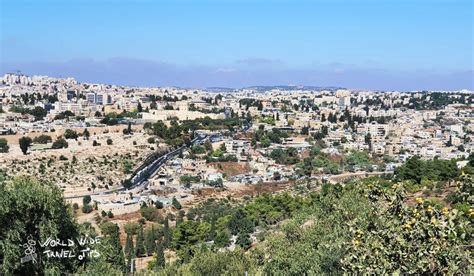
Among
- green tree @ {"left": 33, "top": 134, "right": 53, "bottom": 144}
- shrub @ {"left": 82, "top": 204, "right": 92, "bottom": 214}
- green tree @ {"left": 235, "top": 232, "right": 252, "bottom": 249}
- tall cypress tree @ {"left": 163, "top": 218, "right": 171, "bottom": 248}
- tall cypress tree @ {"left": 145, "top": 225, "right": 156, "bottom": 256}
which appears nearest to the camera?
green tree @ {"left": 235, "top": 232, "right": 252, "bottom": 249}

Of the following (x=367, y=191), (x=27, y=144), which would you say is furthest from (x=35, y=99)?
(x=367, y=191)

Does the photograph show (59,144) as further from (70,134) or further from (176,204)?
(176,204)

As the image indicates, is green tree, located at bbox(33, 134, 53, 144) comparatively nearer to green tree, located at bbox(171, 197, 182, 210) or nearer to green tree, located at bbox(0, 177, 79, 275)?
green tree, located at bbox(171, 197, 182, 210)

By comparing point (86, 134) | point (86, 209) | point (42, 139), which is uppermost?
point (86, 134)

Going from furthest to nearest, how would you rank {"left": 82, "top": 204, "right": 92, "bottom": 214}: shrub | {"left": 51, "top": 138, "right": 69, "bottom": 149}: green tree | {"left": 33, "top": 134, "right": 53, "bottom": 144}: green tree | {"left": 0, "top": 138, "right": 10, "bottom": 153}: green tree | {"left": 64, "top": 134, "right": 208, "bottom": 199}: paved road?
{"left": 33, "top": 134, "right": 53, "bottom": 144}: green tree
{"left": 51, "top": 138, "right": 69, "bottom": 149}: green tree
{"left": 0, "top": 138, "right": 10, "bottom": 153}: green tree
{"left": 64, "top": 134, "right": 208, "bottom": 199}: paved road
{"left": 82, "top": 204, "right": 92, "bottom": 214}: shrub

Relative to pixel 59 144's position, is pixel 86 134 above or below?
above

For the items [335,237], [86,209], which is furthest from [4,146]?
[335,237]

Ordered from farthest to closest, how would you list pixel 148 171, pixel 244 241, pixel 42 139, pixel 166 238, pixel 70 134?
pixel 70 134, pixel 42 139, pixel 148 171, pixel 166 238, pixel 244 241

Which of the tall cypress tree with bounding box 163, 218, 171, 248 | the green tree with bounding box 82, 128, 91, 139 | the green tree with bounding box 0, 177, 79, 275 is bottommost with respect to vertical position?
the tall cypress tree with bounding box 163, 218, 171, 248

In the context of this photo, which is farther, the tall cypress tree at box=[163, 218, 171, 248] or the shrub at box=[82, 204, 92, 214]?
the shrub at box=[82, 204, 92, 214]

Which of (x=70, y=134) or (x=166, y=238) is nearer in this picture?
(x=166, y=238)

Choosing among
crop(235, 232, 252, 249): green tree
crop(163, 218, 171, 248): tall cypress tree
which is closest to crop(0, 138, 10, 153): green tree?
crop(163, 218, 171, 248): tall cypress tree

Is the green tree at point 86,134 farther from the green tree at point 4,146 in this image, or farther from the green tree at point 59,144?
the green tree at point 4,146
